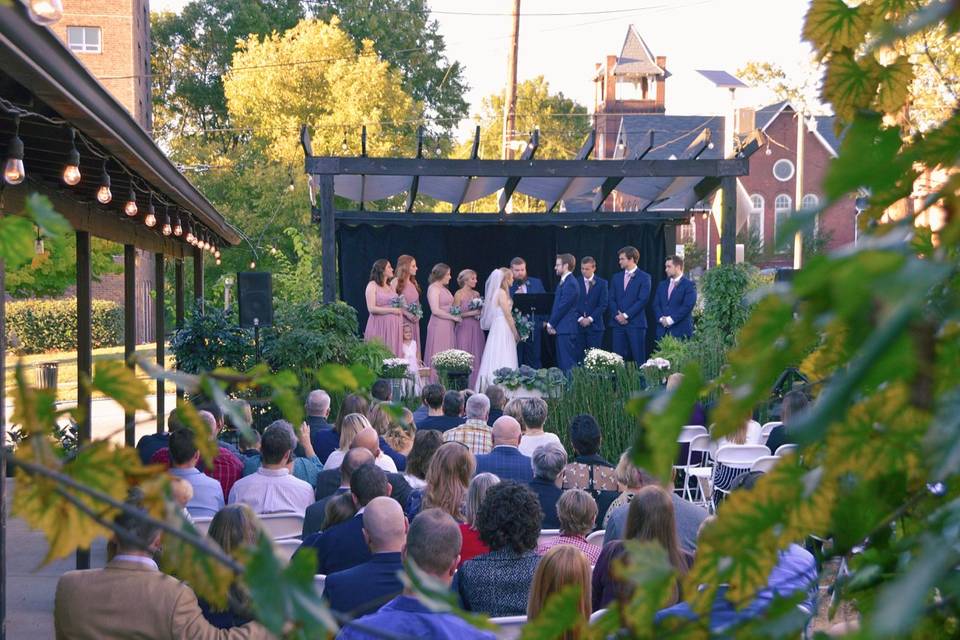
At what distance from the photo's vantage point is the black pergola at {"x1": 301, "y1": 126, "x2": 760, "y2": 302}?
1414 cm

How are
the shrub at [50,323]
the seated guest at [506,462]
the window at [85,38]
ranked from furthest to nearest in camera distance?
the window at [85,38], the shrub at [50,323], the seated guest at [506,462]

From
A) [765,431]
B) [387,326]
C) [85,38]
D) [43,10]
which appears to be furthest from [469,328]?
[85,38]

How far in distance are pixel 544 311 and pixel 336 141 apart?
17.4 meters

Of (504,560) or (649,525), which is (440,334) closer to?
(504,560)

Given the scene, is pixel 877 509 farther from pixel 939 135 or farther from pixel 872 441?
pixel 939 135

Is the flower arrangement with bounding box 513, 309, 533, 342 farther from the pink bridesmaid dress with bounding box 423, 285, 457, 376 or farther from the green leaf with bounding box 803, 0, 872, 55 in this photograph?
the green leaf with bounding box 803, 0, 872, 55

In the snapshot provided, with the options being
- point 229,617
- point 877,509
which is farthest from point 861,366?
point 229,617

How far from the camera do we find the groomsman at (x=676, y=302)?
1509 centimetres

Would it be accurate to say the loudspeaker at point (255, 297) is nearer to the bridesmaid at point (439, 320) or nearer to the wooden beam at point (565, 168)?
the wooden beam at point (565, 168)

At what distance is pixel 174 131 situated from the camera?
44.1 meters

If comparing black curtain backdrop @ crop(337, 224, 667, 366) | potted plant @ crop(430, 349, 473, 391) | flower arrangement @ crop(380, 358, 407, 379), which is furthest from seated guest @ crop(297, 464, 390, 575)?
black curtain backdrop @ crop(337, 224, 667, 366)

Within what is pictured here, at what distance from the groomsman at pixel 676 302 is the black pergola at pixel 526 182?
28.6 inches

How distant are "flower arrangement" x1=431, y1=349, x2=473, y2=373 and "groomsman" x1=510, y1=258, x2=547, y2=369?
330 cm

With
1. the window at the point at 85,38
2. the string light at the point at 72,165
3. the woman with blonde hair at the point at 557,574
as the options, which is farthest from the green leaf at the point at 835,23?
the window at the point at 85,38
